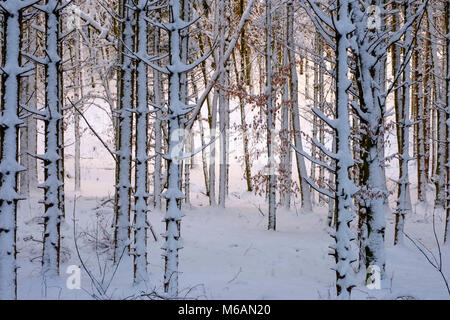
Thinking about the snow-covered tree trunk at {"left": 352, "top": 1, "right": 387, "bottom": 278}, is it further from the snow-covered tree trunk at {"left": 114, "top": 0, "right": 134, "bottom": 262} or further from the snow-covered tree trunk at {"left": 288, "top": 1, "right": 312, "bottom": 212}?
the snow-covered tree trunk at {"left": 288, "top": 1, "right": 312, "bottom": 212}

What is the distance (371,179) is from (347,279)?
7.55 ft

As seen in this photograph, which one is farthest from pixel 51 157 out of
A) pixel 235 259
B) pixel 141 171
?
pixel 235 259

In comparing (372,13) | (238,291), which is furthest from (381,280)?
(372,13)

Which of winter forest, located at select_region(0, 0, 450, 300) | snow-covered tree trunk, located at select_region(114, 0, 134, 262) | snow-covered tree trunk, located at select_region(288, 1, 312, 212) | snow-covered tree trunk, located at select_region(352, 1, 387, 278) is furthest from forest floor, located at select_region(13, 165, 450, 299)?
snow-covered tree trunk, located at select_region(288, 1, 312, 212)

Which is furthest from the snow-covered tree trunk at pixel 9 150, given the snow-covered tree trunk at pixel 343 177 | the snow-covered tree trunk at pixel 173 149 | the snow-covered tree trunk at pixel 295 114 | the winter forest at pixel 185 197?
the snow-covered tree trunk at pixel 295 114

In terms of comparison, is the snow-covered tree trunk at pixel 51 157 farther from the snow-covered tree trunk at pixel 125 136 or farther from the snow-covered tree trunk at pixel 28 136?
the snow-covered tree trunk at pixel 28 136

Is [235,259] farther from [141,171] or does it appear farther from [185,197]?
[185,197]

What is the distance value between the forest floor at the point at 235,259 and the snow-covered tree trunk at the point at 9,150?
2.79 feet

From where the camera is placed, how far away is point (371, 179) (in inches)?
246

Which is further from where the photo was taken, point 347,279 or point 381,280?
point 381,280

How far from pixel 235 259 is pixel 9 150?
5.74 meters

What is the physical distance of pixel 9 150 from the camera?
4281mm

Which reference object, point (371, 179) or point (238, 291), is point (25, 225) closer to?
point (238, 291)

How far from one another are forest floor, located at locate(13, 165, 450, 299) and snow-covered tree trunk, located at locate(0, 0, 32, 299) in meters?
0.85
